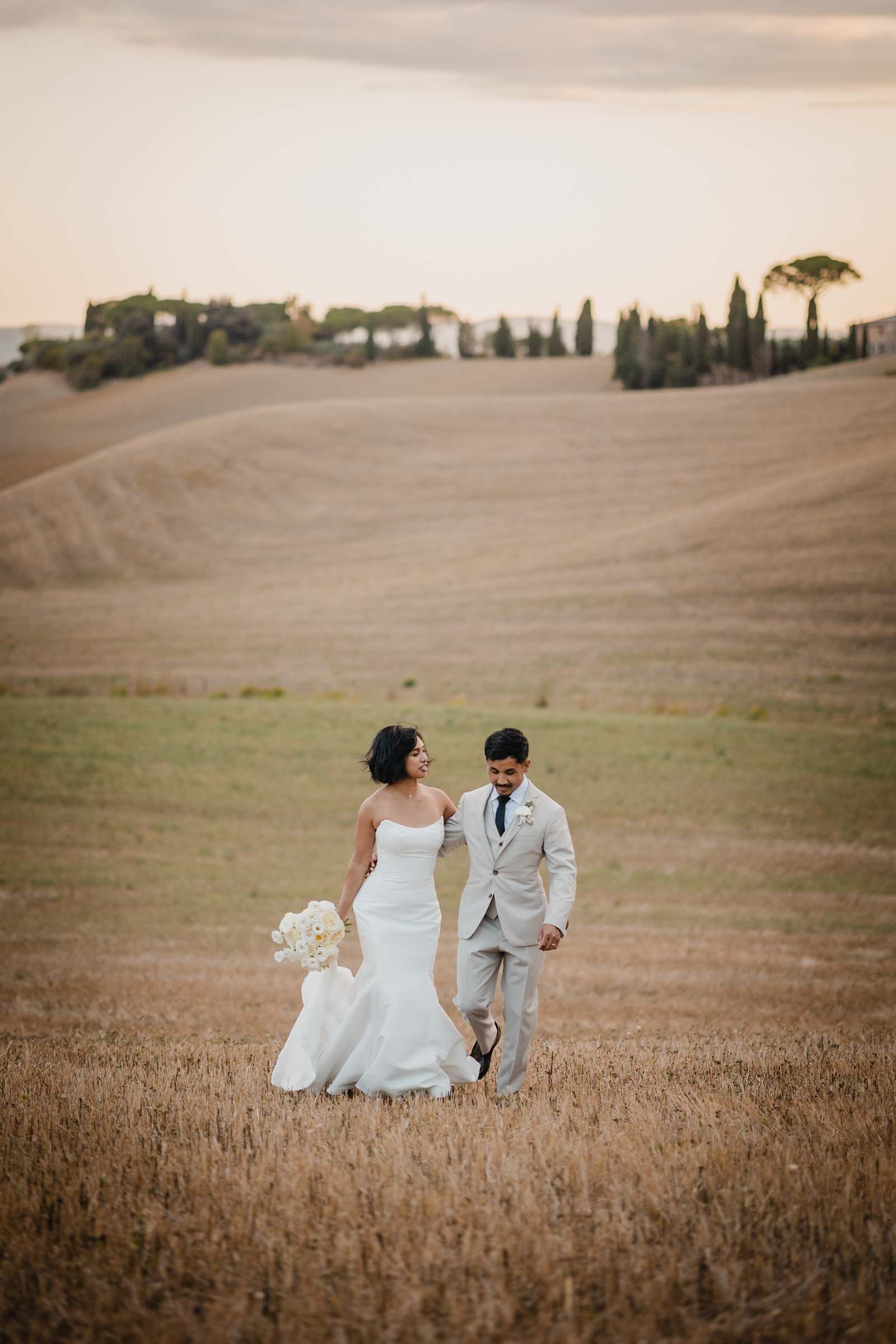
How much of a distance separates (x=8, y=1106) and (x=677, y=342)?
101441 mm

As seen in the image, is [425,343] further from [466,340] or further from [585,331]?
[585,331]

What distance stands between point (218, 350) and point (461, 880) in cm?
10762

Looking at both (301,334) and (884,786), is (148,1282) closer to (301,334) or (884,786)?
(884,786)

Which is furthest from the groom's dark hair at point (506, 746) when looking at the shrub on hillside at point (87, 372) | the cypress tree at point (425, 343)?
the cypress tree at point (425, 343)

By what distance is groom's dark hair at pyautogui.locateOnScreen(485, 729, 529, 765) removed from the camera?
725cm

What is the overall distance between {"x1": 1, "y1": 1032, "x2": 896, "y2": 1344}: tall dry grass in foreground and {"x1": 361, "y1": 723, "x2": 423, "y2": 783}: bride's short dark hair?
191cm

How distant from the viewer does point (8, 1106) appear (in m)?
6.44

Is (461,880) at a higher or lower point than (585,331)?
lower

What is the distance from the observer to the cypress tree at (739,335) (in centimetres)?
10550

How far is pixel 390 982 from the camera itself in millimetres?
7324

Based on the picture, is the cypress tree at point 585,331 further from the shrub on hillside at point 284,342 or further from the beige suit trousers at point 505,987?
the beige suit trousers at point 505,987

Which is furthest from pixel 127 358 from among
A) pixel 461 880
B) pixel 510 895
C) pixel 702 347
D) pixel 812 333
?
pixel 510 895

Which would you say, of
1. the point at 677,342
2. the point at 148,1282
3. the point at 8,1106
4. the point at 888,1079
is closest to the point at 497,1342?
the point at 148,1282

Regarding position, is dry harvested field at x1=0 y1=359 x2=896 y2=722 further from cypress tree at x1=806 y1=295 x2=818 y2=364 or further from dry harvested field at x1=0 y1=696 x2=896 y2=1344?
cypress tree at x1=806 y1=295 x2=818 y2=364
